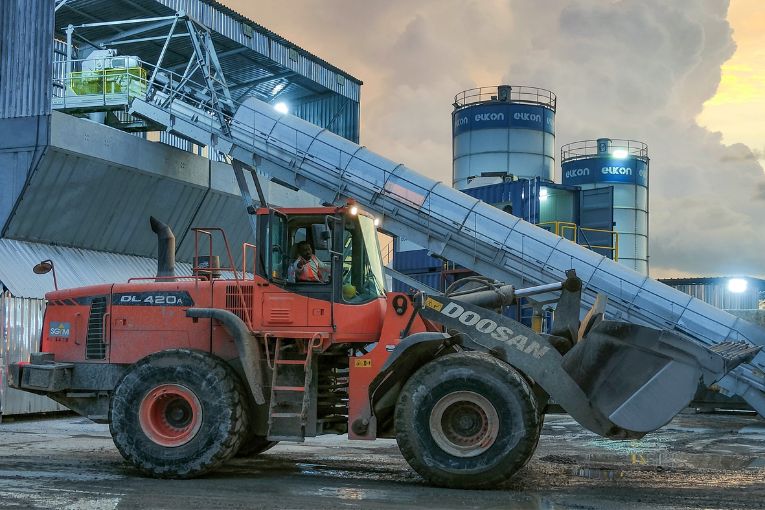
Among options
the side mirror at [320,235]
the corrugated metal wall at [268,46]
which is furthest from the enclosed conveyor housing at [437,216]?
the side mirror at [320,235]

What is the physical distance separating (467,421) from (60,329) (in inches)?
219

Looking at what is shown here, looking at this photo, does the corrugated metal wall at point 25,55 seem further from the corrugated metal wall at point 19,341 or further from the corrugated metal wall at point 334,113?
the corrugated metal wall at point 334,113

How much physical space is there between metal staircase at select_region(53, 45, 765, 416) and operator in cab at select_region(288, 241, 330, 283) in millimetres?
11309

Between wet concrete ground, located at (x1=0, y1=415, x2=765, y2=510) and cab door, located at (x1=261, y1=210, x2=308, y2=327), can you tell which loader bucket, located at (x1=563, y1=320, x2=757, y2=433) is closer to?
wet concrete ground, located at (x1=0, y1=415, x2=765, y2=510)

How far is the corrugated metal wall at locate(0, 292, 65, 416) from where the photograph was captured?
17781 mm

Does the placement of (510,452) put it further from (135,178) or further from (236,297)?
(135,178)

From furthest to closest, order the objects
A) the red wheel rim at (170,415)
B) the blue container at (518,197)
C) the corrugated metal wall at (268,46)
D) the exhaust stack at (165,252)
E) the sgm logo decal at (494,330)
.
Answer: the blue container at (518,197), the corrugated metal wall at (268,46), the exhaust stack at (165,252), the red wheel rim at (170,415), the sgm logo decal at (494,330)

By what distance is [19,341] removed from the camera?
60.4 feet

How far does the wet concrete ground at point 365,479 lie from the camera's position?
28.4ft

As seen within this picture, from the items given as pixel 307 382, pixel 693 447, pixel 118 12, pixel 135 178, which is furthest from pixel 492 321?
pixel 118 12

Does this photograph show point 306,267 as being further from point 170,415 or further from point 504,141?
point 504,141

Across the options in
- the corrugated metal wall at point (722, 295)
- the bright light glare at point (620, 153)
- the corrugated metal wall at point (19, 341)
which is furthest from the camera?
the bright light glare at point (620, 153)

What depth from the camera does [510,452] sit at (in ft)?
30.1

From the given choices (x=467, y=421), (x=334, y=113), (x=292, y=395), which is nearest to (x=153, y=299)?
(x=292, y=395)
